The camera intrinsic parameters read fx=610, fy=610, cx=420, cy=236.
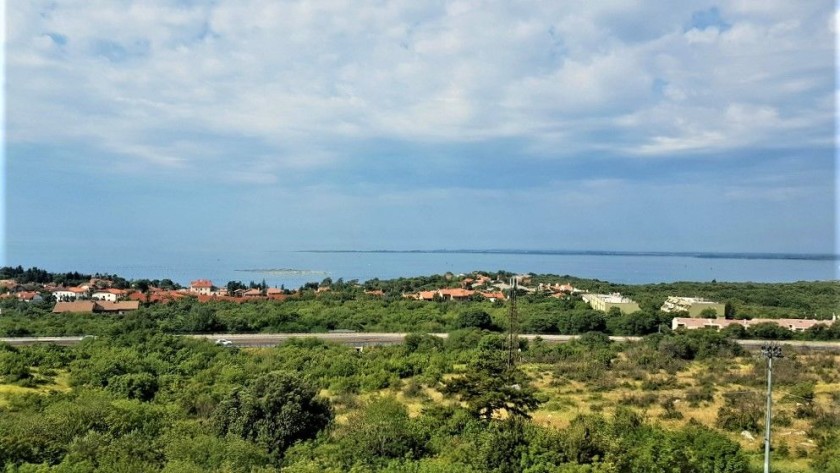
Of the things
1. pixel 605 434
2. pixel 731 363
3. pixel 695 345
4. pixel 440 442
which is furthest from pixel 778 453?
pixel 695 345

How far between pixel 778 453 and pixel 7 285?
6204 centimetres

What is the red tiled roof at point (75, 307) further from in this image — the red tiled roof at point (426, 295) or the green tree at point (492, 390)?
the green tree at point (492, 390)

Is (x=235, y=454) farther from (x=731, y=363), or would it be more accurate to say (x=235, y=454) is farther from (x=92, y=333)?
(x=92, y=333)

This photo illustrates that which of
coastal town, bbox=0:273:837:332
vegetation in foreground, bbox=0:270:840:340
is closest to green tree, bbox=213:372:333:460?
coastal town, bbox=0:273:837:332

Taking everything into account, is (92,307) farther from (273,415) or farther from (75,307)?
(273,415)

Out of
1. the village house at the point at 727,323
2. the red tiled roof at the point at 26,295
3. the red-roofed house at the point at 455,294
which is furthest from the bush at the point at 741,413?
the red tiled roof at the point at 26,295

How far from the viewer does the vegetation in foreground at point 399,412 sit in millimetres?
10164

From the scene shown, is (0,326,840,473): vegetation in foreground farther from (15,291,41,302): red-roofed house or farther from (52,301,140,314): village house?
(15,291,41,302): red-roofed house

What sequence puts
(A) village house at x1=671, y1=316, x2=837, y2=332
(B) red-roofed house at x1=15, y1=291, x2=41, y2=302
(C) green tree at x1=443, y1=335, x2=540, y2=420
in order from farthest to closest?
1. (B) red-roofed house at x1=15, y1=291, x2=41, y2=302
2. (A) village house at x1=671, y1=316, x2=837, y2=332
3. (C) green tree at x1=443, y1=335, x2=540, y2=420

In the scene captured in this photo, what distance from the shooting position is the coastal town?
117 ft

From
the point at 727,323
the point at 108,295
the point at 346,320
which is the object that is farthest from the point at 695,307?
the point at 108,295

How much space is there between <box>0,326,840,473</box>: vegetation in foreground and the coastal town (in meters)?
6.27

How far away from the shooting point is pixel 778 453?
40.4ft

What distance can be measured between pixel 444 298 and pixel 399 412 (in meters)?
37.8
